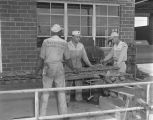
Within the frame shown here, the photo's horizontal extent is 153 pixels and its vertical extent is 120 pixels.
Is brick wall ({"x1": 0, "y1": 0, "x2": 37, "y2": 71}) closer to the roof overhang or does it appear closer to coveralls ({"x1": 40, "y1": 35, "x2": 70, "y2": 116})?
coveralls ({"x1": 40, "y1": 35, "x2": 70, "y2": 116})

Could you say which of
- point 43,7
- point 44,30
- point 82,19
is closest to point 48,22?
point 44,30

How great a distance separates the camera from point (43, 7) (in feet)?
30.5

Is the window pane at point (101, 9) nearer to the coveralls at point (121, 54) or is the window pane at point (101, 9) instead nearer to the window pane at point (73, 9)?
the window pane at point (73, 9)

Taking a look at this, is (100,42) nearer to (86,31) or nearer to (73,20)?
(86,31)

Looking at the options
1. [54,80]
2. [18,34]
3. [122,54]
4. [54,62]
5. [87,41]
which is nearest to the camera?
[54,62]

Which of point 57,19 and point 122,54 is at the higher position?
point 57,19

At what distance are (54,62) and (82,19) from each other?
5048 millimetres

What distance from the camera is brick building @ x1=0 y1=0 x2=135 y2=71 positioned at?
28.9 ft

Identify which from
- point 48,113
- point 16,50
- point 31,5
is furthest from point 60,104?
point 31,5

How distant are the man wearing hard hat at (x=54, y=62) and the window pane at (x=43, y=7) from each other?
4.22 metres

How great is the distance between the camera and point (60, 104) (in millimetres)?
5246

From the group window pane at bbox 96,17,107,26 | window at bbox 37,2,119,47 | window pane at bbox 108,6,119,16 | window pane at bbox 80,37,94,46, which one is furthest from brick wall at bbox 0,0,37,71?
window pane at bbox 108,6,119,16

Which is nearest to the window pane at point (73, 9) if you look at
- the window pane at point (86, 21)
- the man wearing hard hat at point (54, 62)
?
the window pane at point (86, 21)

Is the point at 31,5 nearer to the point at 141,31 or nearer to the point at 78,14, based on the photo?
the point at 78,14
